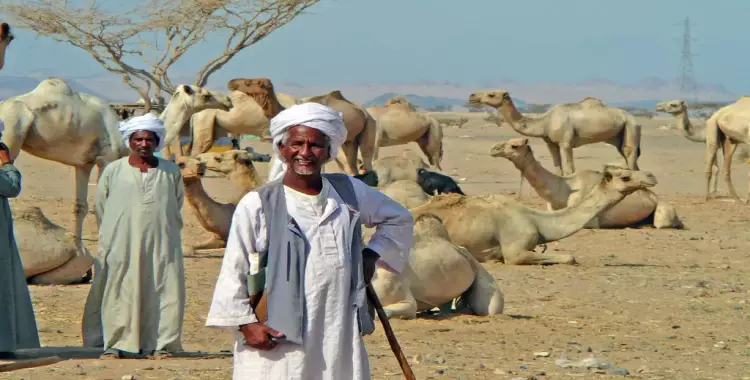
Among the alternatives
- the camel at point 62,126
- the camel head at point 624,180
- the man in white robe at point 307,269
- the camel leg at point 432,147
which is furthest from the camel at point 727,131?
the man in white robe at point 307,269

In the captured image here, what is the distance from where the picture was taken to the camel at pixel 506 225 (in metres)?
11.9

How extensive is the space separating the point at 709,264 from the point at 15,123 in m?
6.47

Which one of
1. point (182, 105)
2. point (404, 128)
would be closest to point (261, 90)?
point (182, 105)

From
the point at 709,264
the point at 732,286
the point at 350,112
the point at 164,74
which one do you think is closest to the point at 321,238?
the point at 732,286

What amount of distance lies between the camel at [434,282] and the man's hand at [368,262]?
409 centimetres

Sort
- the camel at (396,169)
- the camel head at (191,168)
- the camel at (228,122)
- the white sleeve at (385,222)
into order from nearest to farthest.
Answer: the white sleeve at (385,222), the camel head at (191,168), the camel at (396,169), the camel at (228,122)

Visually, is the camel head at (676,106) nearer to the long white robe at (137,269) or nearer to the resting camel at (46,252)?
the resting camel at (46,252)

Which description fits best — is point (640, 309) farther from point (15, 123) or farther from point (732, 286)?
point (15, 123)

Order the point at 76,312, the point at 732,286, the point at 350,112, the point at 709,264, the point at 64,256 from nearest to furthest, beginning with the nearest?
the point at 76,312
the point at 64,256
the point at 732,286
the point at 709,264
the point at 350,112

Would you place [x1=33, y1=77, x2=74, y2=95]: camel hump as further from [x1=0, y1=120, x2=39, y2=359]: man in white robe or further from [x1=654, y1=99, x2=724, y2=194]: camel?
[x1=654, y1=99, x2=724, y2=194]: camel

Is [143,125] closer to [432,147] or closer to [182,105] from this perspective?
[182,105]

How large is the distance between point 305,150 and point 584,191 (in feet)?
37.1

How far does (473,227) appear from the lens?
11.9 meters

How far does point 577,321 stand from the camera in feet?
30.1
